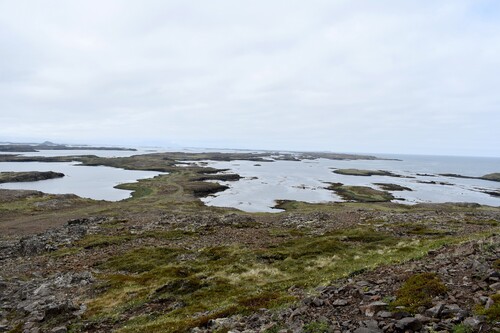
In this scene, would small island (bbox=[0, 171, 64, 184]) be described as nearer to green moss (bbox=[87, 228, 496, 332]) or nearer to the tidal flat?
the tidal flat

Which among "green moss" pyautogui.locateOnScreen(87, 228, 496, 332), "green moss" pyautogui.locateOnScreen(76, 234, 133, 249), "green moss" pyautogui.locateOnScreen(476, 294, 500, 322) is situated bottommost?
"green moss" pyautogui.locateOnScreen(76, 234, 133, 249)

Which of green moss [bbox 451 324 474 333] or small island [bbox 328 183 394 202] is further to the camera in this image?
small island [bbox 328 183 394 202]

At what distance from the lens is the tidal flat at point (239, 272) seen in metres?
14.6

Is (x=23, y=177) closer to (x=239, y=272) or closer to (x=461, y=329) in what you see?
(x=239, y=272)

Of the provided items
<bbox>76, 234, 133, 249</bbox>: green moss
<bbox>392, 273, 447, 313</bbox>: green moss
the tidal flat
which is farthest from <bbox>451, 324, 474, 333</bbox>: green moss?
<bbox>76, 234, 133, 249</bbox>: green moss

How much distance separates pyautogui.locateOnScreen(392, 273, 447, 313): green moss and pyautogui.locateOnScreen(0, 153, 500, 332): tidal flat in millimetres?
126

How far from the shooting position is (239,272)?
96.8 feet

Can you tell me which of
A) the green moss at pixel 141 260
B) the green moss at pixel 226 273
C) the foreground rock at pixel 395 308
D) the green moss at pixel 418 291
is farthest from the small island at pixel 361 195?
the green moss at pixel 418 291

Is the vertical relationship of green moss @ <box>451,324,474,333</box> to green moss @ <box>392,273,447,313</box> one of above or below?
above

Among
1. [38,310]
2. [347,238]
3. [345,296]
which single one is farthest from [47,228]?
[345,296]

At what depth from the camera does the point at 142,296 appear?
81.1 feet

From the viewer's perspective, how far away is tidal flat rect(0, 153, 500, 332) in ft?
47.9

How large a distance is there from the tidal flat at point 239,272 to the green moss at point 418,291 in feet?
0.41

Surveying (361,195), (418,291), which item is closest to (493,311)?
(418,291)
